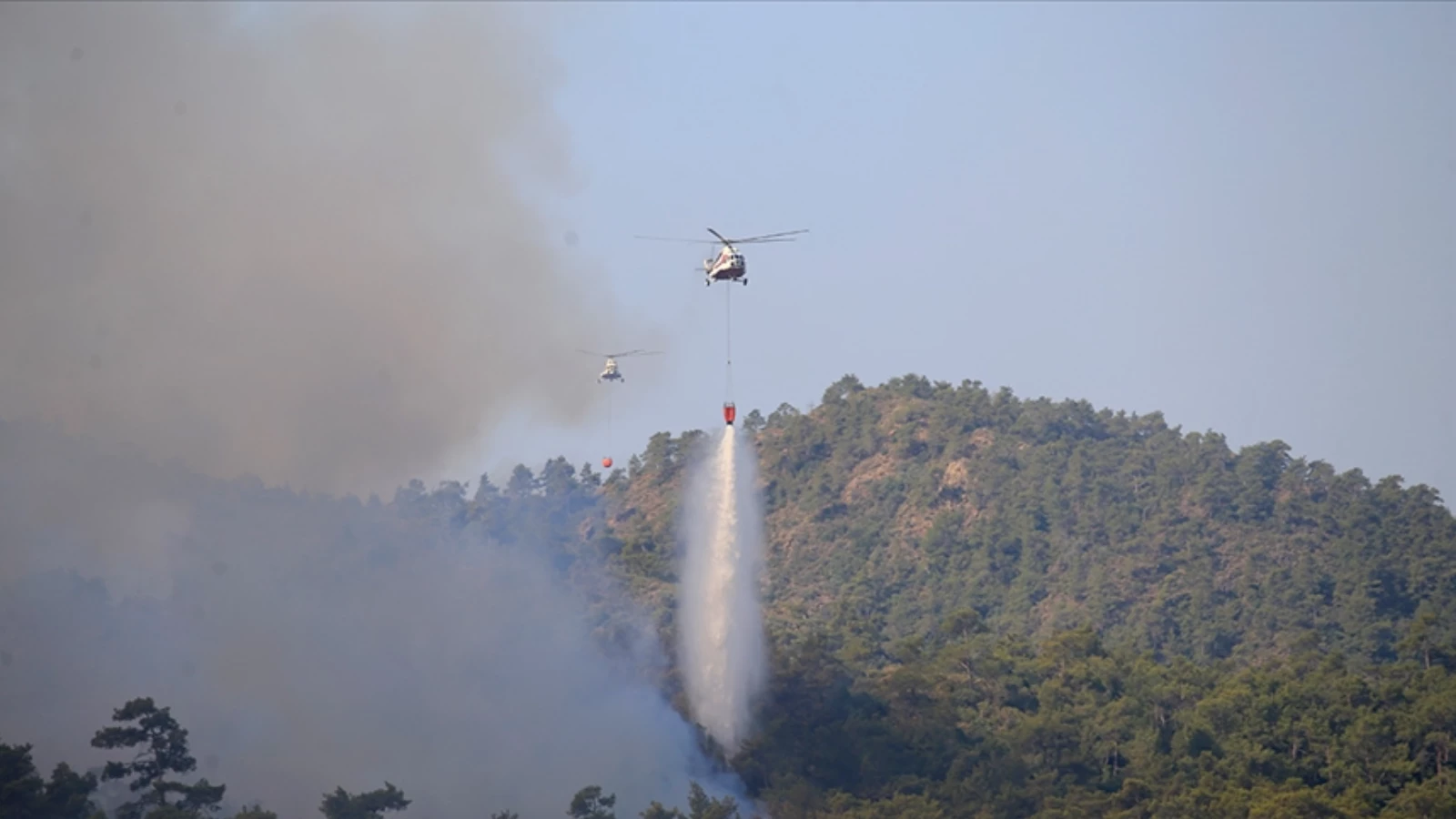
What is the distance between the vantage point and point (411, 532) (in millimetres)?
100438

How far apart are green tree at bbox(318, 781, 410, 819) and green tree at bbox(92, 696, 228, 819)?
14.4 ft

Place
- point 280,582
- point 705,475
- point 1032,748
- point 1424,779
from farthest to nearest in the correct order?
point 280,582 → point 705,475 → point 1032,748 → point 1424,779

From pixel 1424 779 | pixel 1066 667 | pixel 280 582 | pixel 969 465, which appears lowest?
pixel 1424 779

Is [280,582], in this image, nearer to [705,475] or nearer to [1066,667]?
[705,475]

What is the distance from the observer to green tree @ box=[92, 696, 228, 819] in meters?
68.7

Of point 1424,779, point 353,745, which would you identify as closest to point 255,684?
point 353,745

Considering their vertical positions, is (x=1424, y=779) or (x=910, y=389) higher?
(x=910, y=389)

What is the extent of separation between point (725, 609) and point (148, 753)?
22541 mm

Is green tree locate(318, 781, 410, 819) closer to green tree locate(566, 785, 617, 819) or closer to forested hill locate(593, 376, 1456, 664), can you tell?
green tree locate(566, 785, 617, 819)

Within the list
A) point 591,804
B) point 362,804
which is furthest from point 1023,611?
point 362,804

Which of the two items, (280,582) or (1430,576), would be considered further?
(1430,576)

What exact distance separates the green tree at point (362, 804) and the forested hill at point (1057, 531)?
3163 cm

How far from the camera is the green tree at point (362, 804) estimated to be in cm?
6631

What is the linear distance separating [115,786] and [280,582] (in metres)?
16.6
